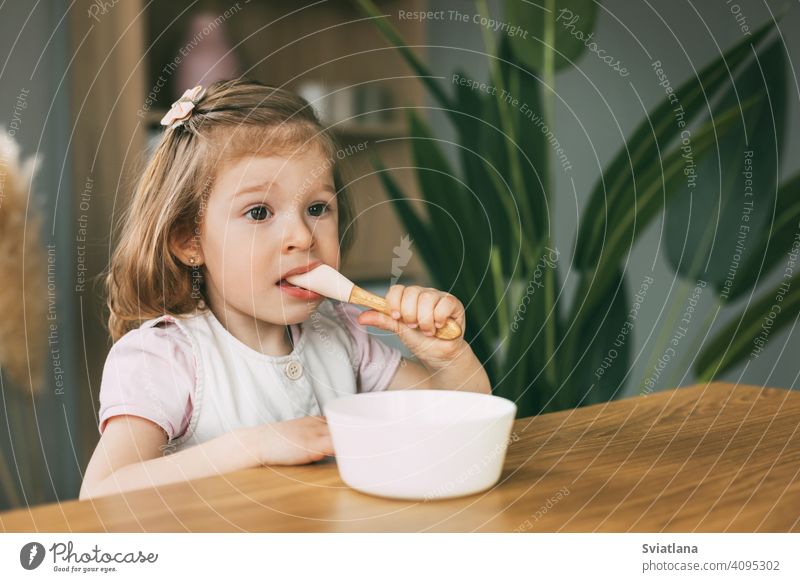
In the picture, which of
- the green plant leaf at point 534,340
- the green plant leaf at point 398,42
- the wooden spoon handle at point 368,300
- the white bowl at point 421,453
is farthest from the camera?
the green plant leaf at point 534,340

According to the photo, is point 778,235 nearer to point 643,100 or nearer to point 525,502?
point 643,100

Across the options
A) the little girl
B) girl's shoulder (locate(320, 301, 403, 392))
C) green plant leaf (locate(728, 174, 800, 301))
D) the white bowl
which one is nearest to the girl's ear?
the little girl

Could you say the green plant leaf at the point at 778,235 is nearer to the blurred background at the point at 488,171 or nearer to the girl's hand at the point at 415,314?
the blurred background at the point at 488,171

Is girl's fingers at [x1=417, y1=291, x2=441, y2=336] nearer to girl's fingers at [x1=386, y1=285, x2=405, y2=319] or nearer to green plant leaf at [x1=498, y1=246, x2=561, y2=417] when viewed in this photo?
girl's fingers at [x1=386, y1=285, x2=405, y2=319]

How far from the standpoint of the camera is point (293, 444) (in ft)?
1.31

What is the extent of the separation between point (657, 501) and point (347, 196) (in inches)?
12.3

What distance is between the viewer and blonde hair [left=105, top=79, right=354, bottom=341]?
20.0 inches

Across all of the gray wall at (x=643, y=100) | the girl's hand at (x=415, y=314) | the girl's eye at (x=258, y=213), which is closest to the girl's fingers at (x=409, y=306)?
the girl's hand at (x=415, y=314)

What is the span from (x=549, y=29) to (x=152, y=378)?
408 mm

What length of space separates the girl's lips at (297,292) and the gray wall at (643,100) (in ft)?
0.71

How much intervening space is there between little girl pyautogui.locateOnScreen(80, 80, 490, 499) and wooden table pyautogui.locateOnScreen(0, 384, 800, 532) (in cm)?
10

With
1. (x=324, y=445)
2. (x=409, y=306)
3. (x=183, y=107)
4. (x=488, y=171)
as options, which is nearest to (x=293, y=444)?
(x=324, y=445)

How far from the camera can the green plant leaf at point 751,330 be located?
643 mm

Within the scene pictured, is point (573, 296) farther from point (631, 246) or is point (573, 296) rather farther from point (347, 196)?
point (347, 196)
